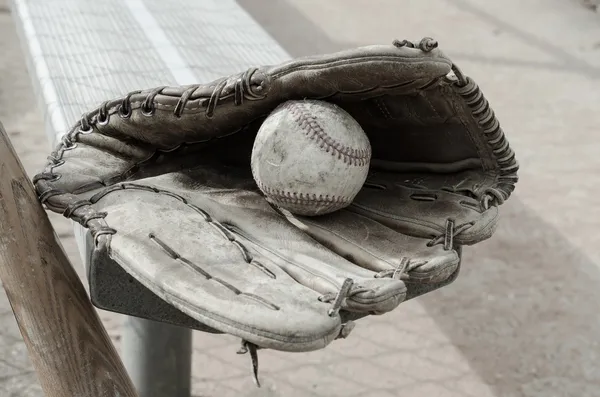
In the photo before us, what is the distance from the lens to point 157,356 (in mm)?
1869

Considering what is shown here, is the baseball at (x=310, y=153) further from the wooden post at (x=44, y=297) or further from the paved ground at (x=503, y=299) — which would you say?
the paved ground at (x=503, y=299)

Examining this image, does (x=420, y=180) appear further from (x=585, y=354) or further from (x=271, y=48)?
(x=585, y=354)

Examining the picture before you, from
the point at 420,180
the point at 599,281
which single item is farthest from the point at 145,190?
the point at 599,281

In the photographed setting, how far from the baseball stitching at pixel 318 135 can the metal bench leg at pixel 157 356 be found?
0.81 m

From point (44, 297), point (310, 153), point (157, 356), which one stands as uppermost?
point (310, 153)

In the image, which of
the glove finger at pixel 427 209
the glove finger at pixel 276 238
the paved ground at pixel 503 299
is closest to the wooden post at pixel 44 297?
the glove finger at pixel 276 238

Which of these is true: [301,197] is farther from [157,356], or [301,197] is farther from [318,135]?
[157,356]

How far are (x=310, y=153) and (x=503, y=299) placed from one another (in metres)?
1.61

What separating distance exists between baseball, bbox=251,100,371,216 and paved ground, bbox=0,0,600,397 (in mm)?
1089

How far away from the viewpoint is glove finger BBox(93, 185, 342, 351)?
94 centimetres

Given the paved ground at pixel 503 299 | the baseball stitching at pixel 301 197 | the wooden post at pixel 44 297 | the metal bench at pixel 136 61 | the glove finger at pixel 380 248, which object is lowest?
the paved ground at pixel 503 299

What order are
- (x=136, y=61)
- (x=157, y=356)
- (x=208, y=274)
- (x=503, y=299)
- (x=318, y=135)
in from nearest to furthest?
(x=208, y=274) < (x=318, y=135) < (x=157, y=356) < (x=136, y=61) < (x=503, y=299)

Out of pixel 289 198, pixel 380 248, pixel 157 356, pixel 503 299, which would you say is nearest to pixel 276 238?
pixel 289 198

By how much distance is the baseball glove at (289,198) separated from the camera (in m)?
1.02
